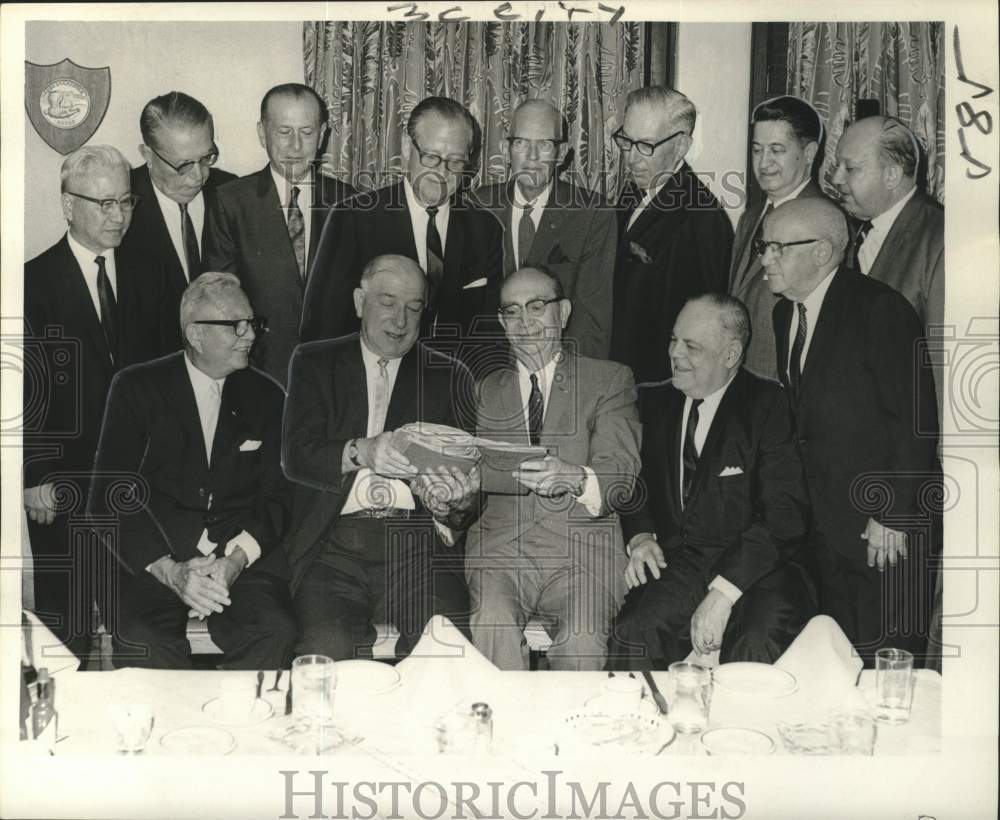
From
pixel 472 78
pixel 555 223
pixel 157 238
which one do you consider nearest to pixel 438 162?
pixel 472 78

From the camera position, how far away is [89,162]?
14.5ft

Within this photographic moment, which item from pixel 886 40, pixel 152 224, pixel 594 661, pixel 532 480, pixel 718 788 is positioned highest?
pixel 886 40

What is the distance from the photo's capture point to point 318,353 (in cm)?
444

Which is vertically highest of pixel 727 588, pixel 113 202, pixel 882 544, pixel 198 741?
pixel 113 202

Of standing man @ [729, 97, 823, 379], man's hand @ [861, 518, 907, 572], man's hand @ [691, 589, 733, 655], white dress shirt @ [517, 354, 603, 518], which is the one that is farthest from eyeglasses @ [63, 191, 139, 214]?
man's hand @ [861, 518, 907, 572]

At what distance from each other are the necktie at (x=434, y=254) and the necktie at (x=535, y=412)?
1.58 ft

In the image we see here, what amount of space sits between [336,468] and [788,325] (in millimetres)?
1697

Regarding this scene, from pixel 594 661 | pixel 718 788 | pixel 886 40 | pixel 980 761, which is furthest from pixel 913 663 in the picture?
pixel 886 40

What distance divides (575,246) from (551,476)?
82cm

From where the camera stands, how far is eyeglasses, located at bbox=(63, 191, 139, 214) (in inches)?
175

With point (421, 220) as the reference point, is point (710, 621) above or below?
below

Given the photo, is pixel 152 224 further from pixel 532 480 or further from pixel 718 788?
pixel 718 788

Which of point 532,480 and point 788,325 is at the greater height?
point 788,325

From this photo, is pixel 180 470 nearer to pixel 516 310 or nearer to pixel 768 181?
pixel 516 310
